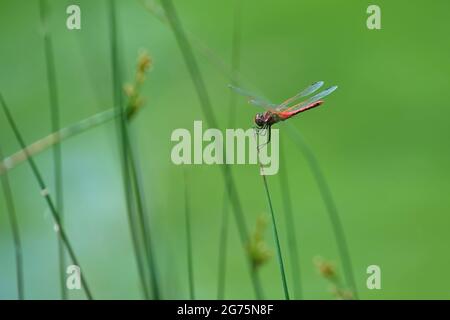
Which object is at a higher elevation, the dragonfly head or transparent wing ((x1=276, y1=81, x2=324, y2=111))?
transparent wing ((x1=276, y1=81, x2=324, y2=111))

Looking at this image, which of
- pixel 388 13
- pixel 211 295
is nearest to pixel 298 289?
pixel 211 295

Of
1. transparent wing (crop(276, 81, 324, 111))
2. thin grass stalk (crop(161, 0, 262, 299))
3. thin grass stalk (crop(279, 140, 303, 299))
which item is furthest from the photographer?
transparent wing (crop(276, 81, 324, 111))

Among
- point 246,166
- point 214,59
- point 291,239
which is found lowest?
point 291,239

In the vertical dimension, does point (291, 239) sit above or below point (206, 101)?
below

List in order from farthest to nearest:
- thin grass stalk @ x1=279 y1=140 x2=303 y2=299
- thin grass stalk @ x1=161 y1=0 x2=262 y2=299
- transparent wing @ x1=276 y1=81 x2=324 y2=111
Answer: transparent wing @ x1=276 y1=81 x2=324 y2=111 → thin grass stalk @ x1=279 y1=140 x2=303 y2=299 → thin grass stalk @ x1=161 y1=0 x2=262 y2=299

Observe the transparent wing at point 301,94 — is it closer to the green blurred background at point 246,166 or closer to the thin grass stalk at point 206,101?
the thin grass stalk at point 206,101

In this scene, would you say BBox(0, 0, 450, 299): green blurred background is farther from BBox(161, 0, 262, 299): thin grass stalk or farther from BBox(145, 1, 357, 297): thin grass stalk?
BBox(161, 0, 262, 299): thin grass stalk

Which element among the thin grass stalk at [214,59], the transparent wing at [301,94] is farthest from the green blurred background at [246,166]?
the transparent wing at [301,94]

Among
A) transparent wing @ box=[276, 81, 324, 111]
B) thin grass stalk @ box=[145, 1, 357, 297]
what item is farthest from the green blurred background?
transparent wing @ box=[276, 81, 324, 111]

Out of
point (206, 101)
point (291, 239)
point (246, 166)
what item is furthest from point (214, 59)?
point (291, 239)

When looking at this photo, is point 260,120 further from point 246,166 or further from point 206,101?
point 246,166
